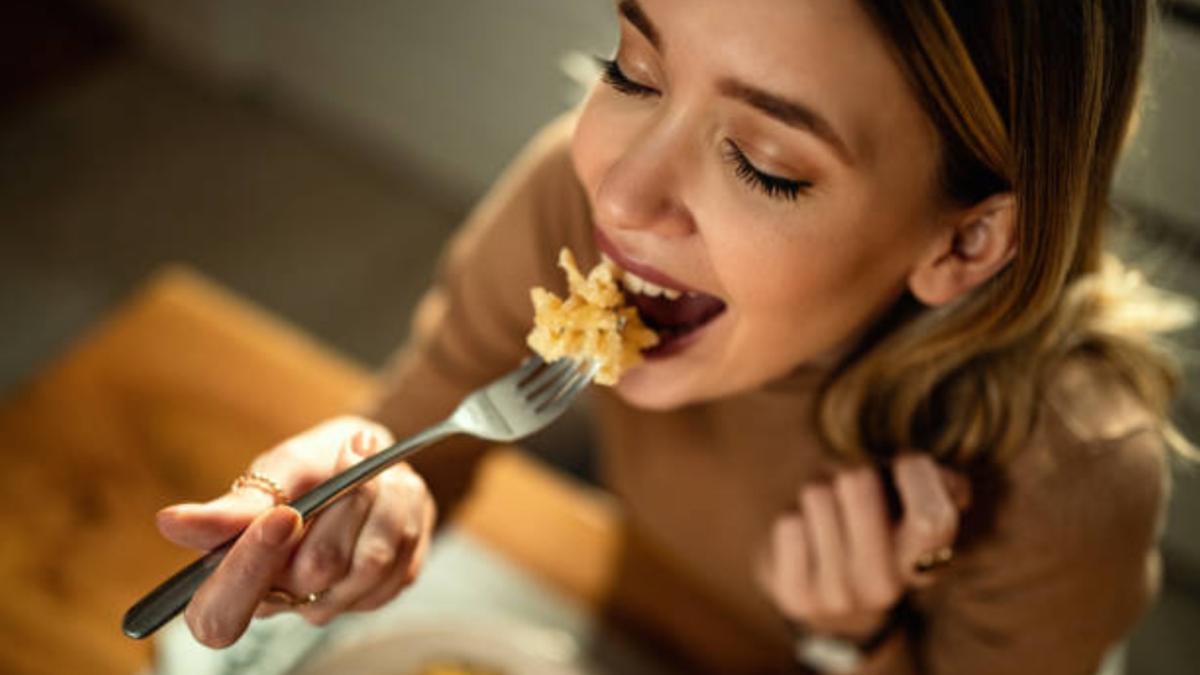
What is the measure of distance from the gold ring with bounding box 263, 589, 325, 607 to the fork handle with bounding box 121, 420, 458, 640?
5 centimetres

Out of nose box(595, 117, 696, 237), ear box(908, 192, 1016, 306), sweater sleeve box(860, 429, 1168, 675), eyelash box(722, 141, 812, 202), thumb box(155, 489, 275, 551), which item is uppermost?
thumb box(155, 489, 275, 551)

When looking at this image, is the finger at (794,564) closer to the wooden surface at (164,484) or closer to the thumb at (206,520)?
the wooden surface at (164,484)

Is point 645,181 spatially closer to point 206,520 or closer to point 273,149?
point 206,520

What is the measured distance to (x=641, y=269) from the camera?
2.98ft

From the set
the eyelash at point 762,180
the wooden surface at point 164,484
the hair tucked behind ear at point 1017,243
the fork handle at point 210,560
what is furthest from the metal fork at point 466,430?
Answer: the wooden surface at point 164,484

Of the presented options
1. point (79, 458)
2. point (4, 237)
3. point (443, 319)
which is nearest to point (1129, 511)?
point (443, 319)

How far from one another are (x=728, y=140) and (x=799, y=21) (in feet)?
0.31

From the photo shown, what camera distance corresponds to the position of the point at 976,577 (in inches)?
44.1

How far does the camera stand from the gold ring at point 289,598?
2.40ft

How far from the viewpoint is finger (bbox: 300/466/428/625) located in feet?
2.55

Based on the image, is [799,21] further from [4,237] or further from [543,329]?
[4,237]

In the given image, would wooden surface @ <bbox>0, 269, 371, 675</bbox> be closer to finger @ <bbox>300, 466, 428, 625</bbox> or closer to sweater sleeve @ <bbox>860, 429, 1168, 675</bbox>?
finger @ <bbox>300, 466, 428, 625</bbox>

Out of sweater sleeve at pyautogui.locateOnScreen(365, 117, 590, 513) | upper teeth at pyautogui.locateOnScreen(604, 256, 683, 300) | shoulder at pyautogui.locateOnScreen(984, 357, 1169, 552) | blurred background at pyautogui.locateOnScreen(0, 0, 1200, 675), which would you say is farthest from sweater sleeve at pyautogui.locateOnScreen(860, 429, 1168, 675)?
blurred background at pyautogui.locateOnScreen(0, 0, 1200, 675)

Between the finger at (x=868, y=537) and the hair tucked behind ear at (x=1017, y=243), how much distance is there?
0.06m
